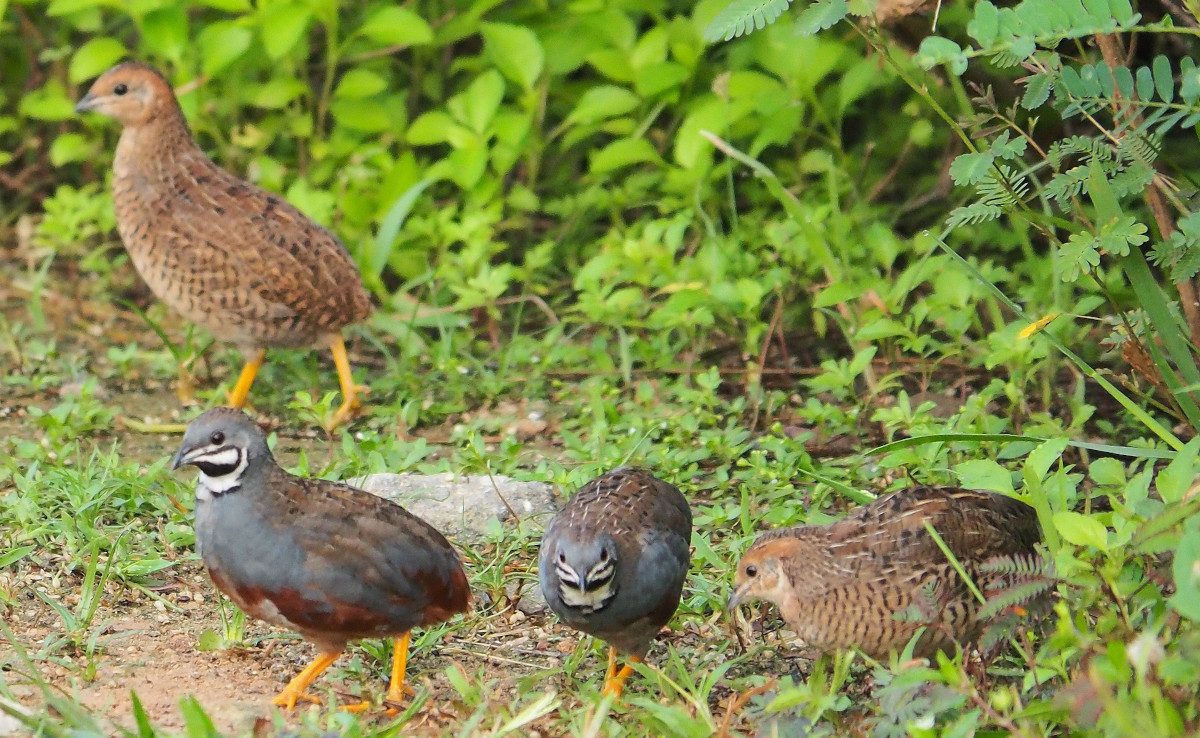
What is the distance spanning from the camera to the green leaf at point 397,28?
20.8 ft

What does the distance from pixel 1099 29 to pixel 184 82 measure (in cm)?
443

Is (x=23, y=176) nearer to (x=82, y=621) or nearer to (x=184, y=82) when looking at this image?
(x=184, y=82)

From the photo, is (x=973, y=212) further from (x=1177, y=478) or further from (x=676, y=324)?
(x=676, y=324)

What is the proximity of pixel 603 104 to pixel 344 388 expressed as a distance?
5.67ft

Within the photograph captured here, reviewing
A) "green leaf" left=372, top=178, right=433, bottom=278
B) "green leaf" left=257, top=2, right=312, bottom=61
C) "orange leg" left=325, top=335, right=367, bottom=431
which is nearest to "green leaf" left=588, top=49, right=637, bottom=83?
"green leaf" left=372, top=178, right=433, bottom=278

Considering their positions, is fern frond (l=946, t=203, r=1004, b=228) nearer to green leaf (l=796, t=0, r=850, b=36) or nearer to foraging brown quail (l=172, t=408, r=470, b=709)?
green leaf (l=796, t=0, r=850, b=36)

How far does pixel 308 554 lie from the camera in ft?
12.2

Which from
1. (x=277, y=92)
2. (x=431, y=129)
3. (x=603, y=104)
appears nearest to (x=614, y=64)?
(x=603, y=104)

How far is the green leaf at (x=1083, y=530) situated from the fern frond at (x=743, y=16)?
143 cm

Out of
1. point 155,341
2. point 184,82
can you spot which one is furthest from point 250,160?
point 155,341

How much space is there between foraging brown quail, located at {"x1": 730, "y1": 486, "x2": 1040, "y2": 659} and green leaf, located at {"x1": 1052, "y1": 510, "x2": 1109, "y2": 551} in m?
0.38

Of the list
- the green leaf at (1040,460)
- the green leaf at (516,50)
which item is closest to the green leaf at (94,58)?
the green leaf at (516,50)

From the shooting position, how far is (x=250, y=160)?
7059 millimetres

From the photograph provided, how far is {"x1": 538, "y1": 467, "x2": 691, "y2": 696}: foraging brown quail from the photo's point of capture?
3.70m
